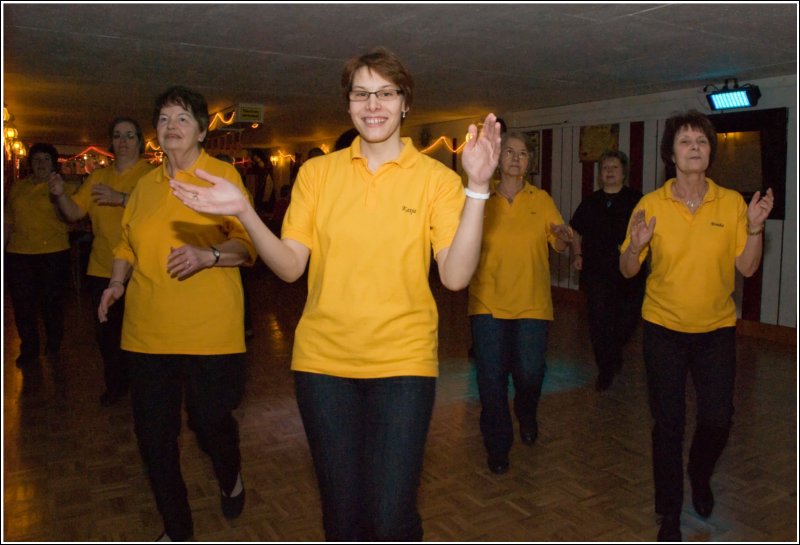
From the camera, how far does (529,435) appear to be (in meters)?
3.79

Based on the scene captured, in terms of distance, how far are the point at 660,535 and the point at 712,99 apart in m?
5.73

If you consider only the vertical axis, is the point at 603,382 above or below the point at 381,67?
below

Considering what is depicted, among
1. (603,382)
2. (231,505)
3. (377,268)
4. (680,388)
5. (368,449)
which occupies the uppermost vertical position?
(377,268)

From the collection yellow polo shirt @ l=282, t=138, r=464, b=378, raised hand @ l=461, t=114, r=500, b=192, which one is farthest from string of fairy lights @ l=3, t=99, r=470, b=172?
raised hand @ l=461, t=114, r=500, b=192

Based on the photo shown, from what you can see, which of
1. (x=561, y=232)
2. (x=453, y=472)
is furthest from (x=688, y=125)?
(x=453, y=472)

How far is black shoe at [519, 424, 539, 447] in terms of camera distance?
379 cm

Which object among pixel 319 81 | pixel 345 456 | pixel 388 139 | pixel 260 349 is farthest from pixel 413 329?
pixel 319 81

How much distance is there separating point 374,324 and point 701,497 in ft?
6.11

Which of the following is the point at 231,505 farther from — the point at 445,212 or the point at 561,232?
the point at 561,232

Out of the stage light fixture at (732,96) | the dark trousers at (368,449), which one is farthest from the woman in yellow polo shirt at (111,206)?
the stage light fixture at (732,96)

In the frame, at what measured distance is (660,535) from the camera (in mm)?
2717

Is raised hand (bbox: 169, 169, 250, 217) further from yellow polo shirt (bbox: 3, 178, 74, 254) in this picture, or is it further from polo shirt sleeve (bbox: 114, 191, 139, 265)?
yellow polo shirt (bbox: 3, 178, 74, 254)

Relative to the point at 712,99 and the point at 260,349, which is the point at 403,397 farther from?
the point at 712,99

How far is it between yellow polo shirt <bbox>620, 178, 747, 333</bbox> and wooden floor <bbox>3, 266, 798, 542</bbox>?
85 centimetres
